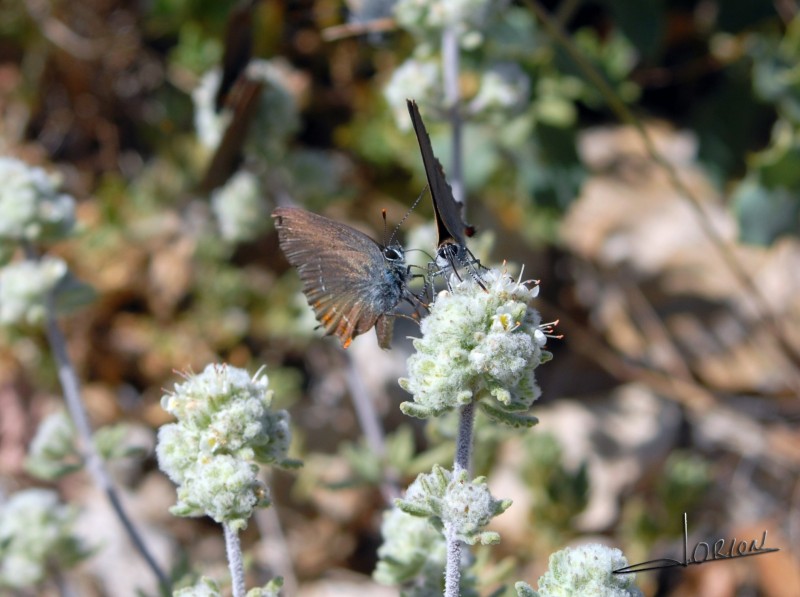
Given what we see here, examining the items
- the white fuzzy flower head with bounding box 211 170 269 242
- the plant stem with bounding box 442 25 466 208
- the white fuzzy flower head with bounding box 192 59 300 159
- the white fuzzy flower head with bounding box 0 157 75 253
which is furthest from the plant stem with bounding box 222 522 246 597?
the white fuzzy flower head with bounding box 192 59 300 159

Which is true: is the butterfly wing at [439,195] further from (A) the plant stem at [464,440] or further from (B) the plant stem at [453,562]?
(B) the plant stem at [453,562]

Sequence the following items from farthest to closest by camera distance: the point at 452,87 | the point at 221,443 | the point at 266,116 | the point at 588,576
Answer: the point at 266,116, the point at 452,87, the point at 221,443, the point at 588,576

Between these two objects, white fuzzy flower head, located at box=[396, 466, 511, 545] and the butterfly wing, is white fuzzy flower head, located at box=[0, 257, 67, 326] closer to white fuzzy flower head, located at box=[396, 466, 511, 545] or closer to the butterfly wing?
the butterfly wing

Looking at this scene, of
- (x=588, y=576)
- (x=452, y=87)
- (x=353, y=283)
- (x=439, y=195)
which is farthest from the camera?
(x=452, y=87)

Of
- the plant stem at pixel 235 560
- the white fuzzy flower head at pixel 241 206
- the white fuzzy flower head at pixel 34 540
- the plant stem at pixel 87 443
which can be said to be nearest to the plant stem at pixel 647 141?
the white fuzzy flower head at pixel 241 206

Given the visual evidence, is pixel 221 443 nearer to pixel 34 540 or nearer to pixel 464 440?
pixel 464 440

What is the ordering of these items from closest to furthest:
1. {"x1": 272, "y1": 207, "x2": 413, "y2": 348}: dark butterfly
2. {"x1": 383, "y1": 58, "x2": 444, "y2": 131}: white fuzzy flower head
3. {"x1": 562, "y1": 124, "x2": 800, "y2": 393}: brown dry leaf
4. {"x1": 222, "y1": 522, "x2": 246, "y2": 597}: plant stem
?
1. {"x1": 222, "y1": 522, "x2": 246, "y2": 597}: plant stem
2. {"x1": 272, "y1": 207, "x2": 413, "y2": 348}: dark butterfly
3. {"x1": 383, "y1": 58, "x2": 444, "y2": 131}: white fuzzy flower head
4. {"x1": 562, "y1": 124, "x2": 800, "y2": 393}: brown dry leaf

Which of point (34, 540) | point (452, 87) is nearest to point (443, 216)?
point (452, 87)
